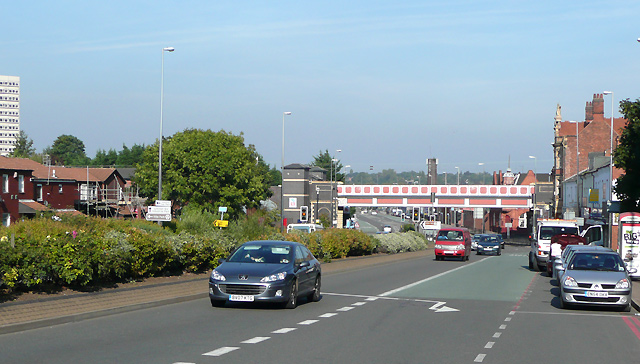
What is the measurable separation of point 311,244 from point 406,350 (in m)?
22.0

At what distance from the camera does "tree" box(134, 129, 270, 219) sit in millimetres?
64062

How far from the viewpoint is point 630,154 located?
122ft

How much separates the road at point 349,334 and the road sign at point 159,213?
25.5 feet

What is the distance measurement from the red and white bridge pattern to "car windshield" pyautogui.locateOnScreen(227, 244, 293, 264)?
266 ft

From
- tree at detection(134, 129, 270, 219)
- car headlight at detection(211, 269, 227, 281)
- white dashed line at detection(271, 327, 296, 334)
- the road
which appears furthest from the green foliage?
white dashed line at detection(271, 327, 296, 334)

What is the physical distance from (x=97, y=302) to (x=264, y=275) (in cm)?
341

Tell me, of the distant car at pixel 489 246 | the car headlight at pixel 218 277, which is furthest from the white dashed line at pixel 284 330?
the distant car at pixel 489 246

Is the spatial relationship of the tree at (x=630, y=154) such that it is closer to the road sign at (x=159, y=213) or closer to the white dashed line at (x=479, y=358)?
the road sign at (x=159, y=213)

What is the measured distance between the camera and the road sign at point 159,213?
84.3 feet

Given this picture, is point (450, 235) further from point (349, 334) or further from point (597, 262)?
point (349, 334)

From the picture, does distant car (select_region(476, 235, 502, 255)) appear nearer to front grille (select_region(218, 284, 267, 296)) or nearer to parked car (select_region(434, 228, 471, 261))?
parked car (select_region(434, 228, 471, 261))

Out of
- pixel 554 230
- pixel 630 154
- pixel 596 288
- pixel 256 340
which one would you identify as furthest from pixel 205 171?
pixel 256 340

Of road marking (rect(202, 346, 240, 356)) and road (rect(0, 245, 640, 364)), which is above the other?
road marking (rect(202, 346, 240, 356))

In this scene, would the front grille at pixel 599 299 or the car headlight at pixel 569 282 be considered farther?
the car headlight at pixel 569 282
